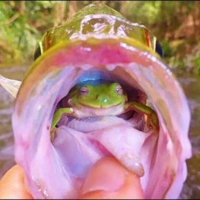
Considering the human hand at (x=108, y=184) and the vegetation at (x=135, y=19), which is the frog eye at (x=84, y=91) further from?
the vegetation at (x=135, y=19)

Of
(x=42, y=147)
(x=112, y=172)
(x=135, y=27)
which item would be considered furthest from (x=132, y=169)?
(x=135, y=27)

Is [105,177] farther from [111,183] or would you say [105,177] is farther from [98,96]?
[98,96]

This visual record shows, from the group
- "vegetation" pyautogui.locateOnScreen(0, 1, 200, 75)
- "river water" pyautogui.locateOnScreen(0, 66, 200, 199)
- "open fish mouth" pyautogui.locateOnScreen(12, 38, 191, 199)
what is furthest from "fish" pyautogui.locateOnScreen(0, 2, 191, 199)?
"vegetation" pyautogui.locateOnScreen(0, 1, 200, 75)

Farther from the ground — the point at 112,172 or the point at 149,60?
the point at 149,60

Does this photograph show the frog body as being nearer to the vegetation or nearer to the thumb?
the thumb

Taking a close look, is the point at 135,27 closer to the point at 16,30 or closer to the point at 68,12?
the point at 16,30

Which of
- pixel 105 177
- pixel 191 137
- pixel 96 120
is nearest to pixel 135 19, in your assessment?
pixel 191 137

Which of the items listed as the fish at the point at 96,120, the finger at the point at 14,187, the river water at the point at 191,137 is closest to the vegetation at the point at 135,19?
the river water at the point at 191,137
